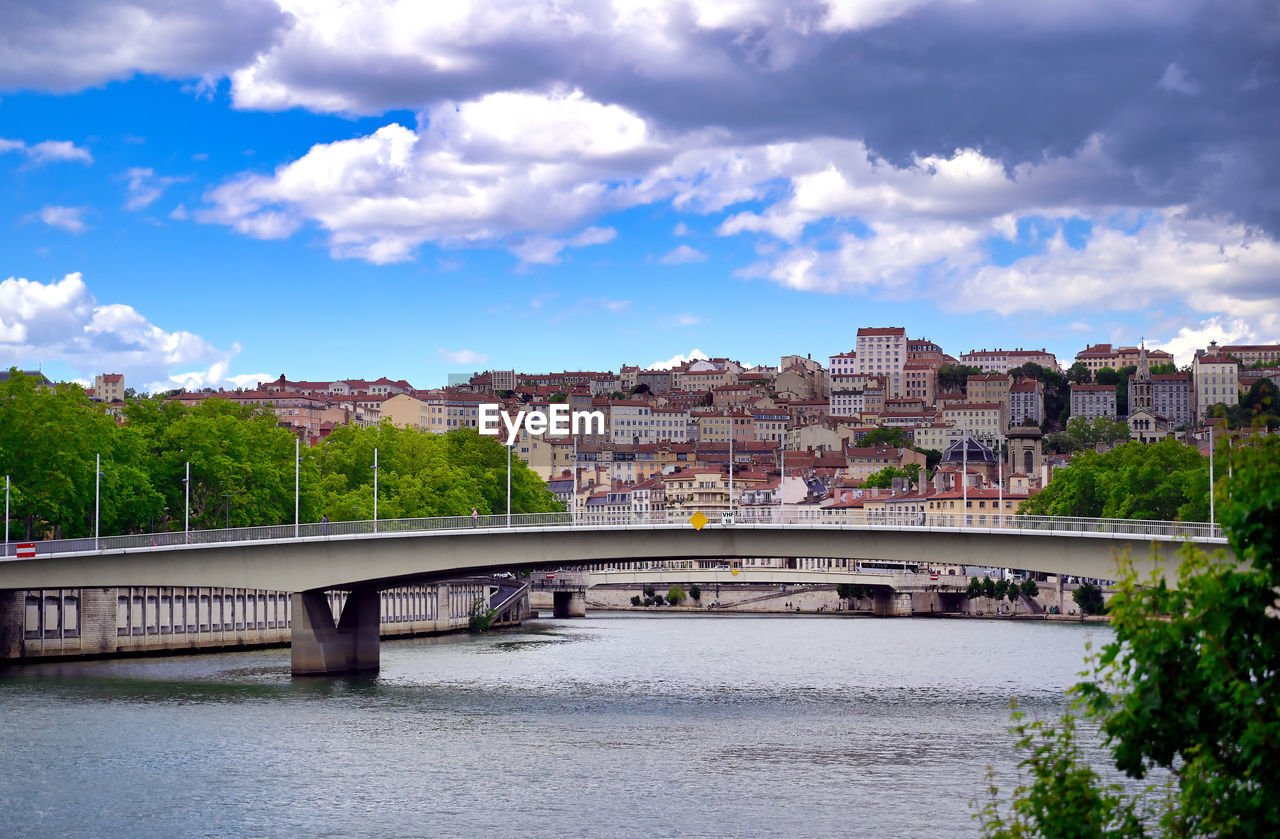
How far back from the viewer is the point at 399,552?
5788 centimetres

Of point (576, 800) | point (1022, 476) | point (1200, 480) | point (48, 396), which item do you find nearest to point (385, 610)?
point (48, 396)

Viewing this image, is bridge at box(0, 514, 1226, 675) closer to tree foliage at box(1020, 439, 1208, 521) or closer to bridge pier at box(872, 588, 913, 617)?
tree foliage at box(1020, 439, 1208, 521)

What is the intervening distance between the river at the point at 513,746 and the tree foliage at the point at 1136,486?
755 inches

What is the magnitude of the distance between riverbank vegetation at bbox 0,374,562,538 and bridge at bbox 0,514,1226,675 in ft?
24.5

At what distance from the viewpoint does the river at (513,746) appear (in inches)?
1247

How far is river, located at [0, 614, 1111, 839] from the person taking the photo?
1247 inches

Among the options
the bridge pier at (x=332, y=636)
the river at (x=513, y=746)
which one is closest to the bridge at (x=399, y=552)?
the bridge pier at (x=332, y=636)

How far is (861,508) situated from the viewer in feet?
536

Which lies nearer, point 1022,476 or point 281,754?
point 281,754

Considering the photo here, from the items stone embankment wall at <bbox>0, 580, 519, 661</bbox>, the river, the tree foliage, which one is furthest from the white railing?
the tree foliage

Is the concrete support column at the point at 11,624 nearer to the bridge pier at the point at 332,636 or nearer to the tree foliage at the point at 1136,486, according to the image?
the bridge pier at the point at 332,636

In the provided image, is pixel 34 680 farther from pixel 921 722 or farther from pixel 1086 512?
pixel 1086 512

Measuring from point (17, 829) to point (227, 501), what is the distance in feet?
147

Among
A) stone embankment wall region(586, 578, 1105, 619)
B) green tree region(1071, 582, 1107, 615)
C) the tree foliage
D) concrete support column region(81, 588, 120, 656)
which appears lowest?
stone embankment wall region(586, 578, 1105, 619)
